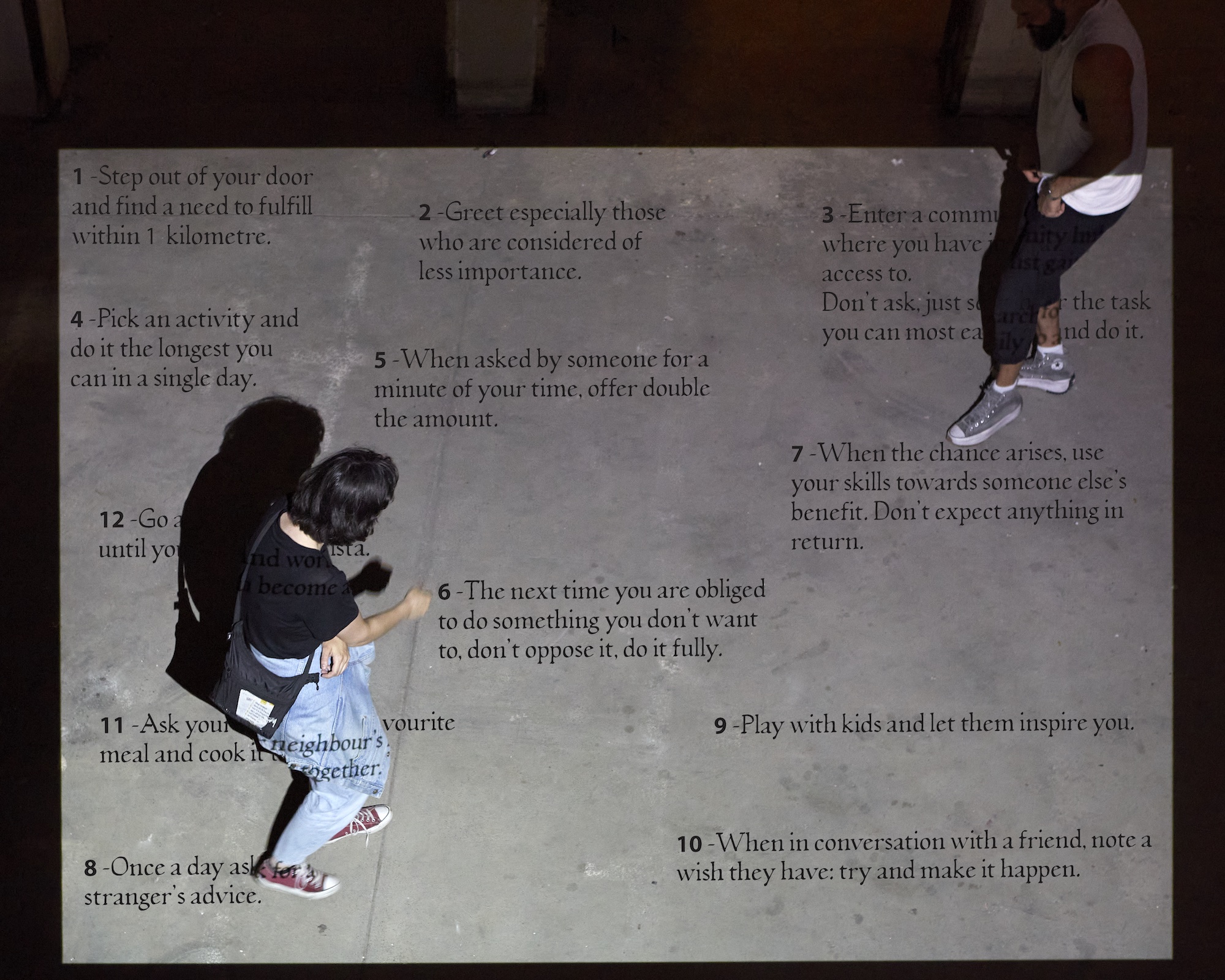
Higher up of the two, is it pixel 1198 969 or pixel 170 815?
pixel 170 815

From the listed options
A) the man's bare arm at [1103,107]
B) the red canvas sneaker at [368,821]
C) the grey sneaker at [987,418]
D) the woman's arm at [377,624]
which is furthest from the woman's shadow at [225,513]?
the man's bare arm at [1103,107]

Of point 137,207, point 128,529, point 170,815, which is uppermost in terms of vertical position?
point 137,207

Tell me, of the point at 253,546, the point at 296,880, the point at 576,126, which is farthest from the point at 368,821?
the point at 576,126

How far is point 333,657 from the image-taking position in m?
2.88

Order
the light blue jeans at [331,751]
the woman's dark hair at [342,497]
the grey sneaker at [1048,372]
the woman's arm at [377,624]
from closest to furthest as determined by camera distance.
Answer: the woman's dark hair at [342,497] < the woman's arm at [377,624] < the light blue jeans at [331,751] < the grey sneaker at [1048,372]

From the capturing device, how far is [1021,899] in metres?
3.14

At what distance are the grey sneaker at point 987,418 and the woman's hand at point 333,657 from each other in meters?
1.99

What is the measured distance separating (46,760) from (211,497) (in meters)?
1.01

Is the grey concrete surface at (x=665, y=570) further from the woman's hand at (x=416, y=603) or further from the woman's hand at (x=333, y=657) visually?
the woman's hand at (x=333, y=657)

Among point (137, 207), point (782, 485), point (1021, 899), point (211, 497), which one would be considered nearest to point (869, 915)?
point (1021, 899)

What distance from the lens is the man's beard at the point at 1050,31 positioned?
3016mm

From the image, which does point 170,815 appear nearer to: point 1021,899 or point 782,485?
point 782,485

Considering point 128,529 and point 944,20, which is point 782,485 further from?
point 128,529

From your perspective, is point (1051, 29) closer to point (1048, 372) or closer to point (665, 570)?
point (1048, 372)
